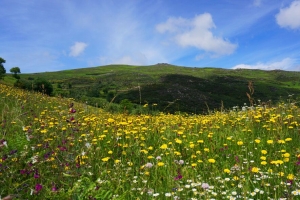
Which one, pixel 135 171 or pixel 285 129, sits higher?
pixel 285 129

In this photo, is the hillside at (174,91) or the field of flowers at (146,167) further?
the hillside at (174,91)

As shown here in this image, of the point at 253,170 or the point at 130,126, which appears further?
the point at 130,126

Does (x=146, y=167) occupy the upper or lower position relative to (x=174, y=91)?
lower

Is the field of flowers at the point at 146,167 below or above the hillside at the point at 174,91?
below

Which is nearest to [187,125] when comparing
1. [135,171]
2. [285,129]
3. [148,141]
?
[148,141]

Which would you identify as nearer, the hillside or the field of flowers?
the field of flowers

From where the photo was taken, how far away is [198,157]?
480cm

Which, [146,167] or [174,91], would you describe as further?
[174,91]

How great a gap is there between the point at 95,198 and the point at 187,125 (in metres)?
4.78

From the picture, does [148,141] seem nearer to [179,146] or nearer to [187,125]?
[179,146]

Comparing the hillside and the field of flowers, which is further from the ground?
the hillside

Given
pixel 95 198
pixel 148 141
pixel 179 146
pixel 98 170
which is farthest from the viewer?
pixel 148 141

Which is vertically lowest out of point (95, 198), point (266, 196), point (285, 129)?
point (266, 196)

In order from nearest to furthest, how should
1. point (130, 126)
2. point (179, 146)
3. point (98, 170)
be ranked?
point (98, 170), point (179, 146), point (130, 126)
